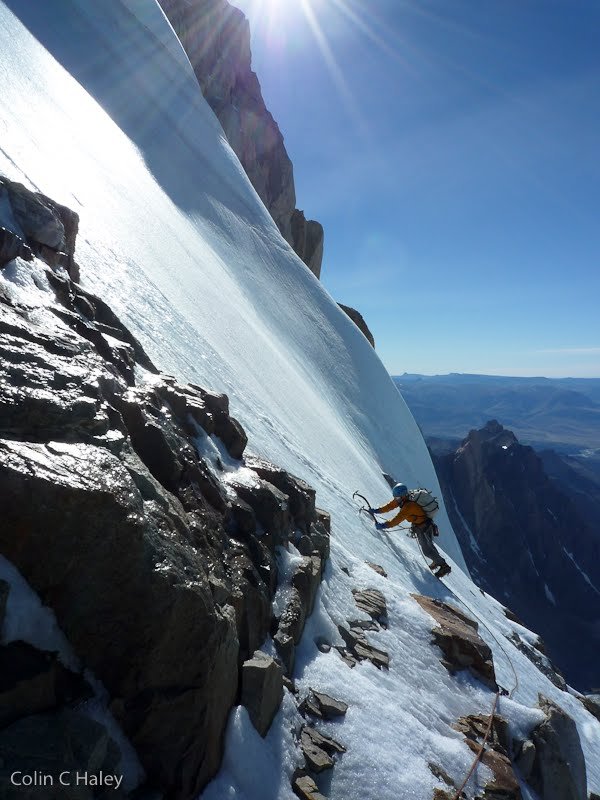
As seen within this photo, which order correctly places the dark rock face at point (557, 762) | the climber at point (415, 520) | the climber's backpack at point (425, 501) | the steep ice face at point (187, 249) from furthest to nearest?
the climber's backpack at point (425, 501)
the climber at point (415, 520)
the steep ice face at point (187, 249)
the dark rock face at point (557, 762)

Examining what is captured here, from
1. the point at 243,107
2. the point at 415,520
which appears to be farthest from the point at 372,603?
the point at 243,107

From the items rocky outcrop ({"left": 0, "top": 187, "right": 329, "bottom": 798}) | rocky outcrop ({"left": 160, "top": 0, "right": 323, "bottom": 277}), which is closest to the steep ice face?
rocky outcrop ({"left": 0, "top": 187, "right": 329, "bottom": 798})

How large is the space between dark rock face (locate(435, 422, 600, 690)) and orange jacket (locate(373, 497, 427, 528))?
2484 inches

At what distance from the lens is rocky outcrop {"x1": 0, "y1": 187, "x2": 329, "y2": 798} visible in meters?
3.66

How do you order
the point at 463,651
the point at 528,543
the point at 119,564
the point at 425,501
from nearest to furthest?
the point at 119,564 < the point at 463,651 < the point at 425,501 < the point at 528,543

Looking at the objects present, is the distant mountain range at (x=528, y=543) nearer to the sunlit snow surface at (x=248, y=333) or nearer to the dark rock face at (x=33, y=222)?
the sunlit snow surface at (x=248, y=333)

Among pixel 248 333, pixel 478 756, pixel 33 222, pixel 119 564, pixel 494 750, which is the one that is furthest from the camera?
pixel 248 333

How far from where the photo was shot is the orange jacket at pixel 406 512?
12391mm

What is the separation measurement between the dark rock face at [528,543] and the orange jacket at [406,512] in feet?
207

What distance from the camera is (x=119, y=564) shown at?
3914 millimetres

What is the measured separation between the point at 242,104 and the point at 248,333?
3354 centimetres

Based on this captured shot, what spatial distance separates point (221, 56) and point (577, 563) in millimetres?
82519

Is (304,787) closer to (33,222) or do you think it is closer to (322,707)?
(322,707)

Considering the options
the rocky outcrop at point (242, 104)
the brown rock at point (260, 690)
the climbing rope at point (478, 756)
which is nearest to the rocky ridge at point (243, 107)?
the rocky outcrop at point (242, 104)
